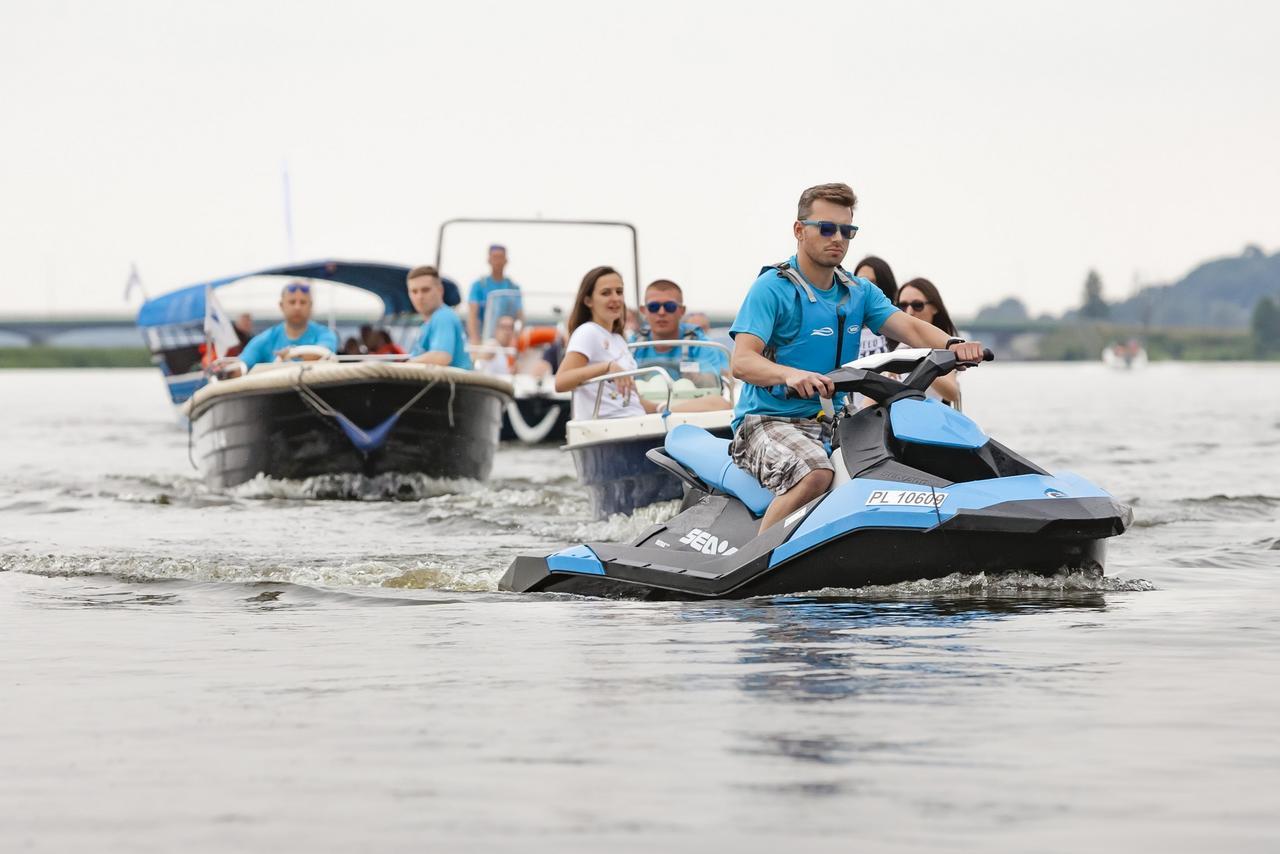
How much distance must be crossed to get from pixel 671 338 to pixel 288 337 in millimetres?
4135

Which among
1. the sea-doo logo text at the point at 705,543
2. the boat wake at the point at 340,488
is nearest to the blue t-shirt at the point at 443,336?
the boat wake at the point at 340,488

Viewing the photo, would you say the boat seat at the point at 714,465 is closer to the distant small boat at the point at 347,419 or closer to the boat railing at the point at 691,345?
the boat railing at the point at 691,345

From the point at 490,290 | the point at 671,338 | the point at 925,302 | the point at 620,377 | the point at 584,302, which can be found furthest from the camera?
the point at 490,290

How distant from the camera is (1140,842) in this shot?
3.69m

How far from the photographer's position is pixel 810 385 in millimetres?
6910

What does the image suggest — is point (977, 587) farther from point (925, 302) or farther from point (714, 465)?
point (925, 302)

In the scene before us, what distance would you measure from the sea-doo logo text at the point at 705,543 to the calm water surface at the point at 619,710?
0.29 meters

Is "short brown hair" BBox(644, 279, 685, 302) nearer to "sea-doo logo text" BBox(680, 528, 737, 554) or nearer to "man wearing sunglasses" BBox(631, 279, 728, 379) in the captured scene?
"man wearing sunglasses" BBox(631, 279, 728, 379)

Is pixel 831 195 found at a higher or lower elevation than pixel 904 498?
higher

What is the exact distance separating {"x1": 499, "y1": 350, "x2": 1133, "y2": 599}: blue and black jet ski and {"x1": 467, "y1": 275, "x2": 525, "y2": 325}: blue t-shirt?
16221 mm

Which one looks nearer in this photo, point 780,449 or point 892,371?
point 892,371

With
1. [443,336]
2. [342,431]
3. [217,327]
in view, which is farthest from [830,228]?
[217,327]

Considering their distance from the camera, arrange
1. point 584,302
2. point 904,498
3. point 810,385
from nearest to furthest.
Result: point 810,385, point 904,498, point 584,302

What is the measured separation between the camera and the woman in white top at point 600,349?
1152 centimetres
